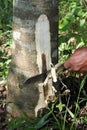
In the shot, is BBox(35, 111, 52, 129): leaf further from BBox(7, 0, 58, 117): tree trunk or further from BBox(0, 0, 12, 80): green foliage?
BBox(0, 0, 12, 80): green foliage

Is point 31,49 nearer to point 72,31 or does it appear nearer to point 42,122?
point 42,122

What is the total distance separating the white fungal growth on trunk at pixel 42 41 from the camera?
8.27ft

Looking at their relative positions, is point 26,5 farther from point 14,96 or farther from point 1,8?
point 1,8

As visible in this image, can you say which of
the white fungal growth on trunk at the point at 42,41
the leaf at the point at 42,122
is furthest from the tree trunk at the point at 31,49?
the leaf at the point at 42,122

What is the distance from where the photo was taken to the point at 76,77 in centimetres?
312

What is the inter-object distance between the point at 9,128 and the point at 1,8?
239 cm

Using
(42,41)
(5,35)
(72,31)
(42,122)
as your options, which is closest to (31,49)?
(42,41)

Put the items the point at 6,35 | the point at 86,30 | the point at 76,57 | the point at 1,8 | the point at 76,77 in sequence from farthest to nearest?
the point at 1,8 < the point at 6,35 < the point at 86,30 < the point at 76,77 < the point at 76,57

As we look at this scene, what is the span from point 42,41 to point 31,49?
91mm

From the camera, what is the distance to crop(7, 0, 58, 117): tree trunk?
2512 mm

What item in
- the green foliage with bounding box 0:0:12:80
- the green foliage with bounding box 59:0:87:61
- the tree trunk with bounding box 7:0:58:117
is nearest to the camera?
the tree trunk with bounding box 7:0:58:117

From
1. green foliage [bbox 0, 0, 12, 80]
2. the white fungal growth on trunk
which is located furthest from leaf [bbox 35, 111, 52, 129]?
green foliage [bbox 0, 0, 12, 80]

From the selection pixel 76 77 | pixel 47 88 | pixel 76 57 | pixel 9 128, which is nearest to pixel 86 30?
pixel 76 77

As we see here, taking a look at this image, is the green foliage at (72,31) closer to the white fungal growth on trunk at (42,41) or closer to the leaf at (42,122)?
the white fungal growth on trunk at (42,41)
